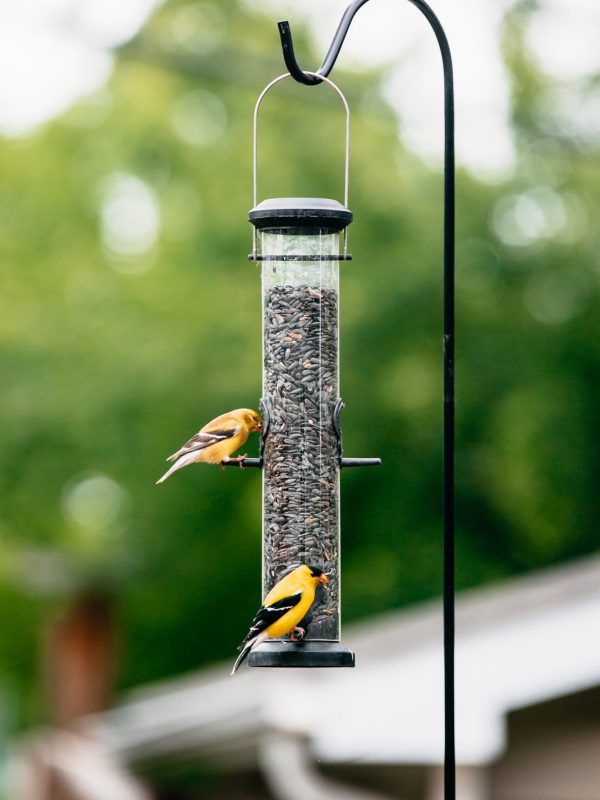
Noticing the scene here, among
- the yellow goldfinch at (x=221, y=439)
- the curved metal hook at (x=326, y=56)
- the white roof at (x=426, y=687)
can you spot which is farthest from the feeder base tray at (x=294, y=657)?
the white roof at (x=426, y=687)

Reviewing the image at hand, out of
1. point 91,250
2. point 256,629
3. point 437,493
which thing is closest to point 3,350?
point 91,250

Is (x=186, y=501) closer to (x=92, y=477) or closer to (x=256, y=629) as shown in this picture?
(x=92, y=477)

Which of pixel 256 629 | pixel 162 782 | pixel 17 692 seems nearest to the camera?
pixel 256 629

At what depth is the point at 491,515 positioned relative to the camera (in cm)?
1959

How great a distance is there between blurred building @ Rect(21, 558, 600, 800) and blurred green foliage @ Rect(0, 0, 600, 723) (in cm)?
661

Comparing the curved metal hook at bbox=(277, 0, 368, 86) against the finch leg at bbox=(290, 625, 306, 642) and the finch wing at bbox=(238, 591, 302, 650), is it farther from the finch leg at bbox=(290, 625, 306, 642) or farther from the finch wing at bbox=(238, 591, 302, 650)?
the finch leg at bbox=(290, 625, 306, 642)

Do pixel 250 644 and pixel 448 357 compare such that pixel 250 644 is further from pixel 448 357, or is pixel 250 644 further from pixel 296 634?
pixel 448 357

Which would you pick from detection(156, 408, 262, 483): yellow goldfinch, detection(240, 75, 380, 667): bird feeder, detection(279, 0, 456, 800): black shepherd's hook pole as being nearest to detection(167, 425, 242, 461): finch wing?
detection(156, 408, 262, 483): yellow goldfinch

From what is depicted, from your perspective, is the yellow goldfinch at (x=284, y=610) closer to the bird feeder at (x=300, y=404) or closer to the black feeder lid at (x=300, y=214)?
the bird feeder at (x=300, y=404)

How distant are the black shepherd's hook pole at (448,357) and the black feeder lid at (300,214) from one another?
87 cm

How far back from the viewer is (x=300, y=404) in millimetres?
5691

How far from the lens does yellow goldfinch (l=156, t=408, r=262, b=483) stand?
5684 mm

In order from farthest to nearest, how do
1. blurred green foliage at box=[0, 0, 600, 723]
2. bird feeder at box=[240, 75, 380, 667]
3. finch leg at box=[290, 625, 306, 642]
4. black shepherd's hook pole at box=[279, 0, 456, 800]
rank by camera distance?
blurred green foliage at box=[0, 0, 600, 723], bird feeder at box=[240, 75, 380, 667], finch leg at box=[290, 625, 306, 642], black shepherd's hook pole at box=[279, 0, 456, 800]

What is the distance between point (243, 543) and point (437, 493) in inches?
111
